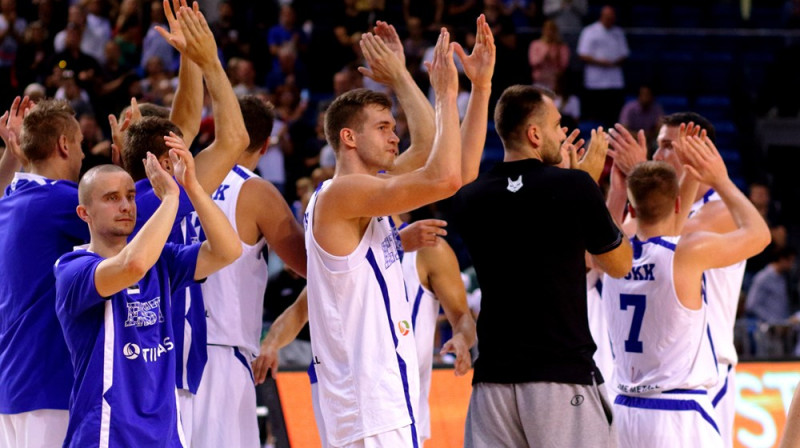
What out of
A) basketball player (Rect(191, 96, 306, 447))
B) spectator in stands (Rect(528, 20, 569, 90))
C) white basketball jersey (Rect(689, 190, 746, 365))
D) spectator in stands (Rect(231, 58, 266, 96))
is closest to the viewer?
basketball player (Rect(191, 96, 306, 447))

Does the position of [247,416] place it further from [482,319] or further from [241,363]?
[482,319]

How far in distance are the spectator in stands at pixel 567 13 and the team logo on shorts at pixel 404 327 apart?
13682 mm

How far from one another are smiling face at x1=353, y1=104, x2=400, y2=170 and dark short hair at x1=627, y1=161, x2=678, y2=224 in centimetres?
158

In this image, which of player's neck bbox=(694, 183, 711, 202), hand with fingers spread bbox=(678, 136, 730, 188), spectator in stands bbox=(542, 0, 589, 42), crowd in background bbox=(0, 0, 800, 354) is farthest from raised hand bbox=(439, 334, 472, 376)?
spectator in stands bbox=(542, 0, 589, 42)

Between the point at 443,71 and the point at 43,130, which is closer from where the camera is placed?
the point at 443,71

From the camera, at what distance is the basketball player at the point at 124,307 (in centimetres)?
471

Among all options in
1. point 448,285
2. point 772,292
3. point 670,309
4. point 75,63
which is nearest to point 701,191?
point 670,309

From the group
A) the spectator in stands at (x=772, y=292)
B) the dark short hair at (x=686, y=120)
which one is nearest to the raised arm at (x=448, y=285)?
the dark short hair at (x=686, y=120)

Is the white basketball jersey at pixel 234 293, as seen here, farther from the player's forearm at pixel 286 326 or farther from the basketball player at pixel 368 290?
the basketball player at pixel 368 290

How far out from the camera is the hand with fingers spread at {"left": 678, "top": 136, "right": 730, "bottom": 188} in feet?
20.5

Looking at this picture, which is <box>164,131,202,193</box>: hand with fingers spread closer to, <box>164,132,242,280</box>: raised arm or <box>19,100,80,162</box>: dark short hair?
<box>164,132,242,280</box>: raised arm

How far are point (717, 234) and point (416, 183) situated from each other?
2.11 m

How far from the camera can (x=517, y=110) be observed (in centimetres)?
570

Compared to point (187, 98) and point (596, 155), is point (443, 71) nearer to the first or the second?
point (596, 155)
